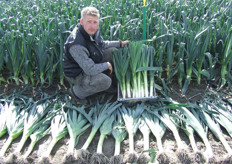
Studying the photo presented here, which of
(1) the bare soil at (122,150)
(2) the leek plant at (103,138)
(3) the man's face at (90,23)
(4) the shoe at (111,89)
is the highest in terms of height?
(3) the man's face at (90,23)

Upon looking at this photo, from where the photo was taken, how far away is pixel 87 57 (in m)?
2.29

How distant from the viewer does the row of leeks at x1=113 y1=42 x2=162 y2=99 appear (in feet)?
8.13

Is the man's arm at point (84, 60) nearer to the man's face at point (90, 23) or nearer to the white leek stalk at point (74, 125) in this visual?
the man's face at point (90, 23)

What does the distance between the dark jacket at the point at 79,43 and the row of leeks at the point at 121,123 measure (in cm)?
35

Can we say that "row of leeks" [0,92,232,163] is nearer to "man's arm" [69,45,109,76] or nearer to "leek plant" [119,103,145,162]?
"leek plant" [119,103,145,162]

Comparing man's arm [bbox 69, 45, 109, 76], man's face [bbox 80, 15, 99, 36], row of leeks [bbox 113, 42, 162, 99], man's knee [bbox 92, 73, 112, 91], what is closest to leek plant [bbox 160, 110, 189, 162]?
row of leeks [bbox 113, 42, 162, 99]

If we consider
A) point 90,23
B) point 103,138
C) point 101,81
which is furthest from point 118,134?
point 90,23

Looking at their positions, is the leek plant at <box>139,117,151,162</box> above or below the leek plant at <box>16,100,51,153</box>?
below

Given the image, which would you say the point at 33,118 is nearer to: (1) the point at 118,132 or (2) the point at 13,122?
(2) the point at 13,122

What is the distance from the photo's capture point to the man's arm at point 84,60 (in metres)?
2.24

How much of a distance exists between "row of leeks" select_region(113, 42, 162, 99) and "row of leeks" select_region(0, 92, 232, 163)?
156mm

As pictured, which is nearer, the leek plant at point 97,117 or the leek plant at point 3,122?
the leek plant at point 97,117

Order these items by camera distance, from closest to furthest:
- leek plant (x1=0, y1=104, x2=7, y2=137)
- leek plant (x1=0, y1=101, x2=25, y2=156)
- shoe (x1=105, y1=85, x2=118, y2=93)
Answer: leek plant (x1=0, y1=101, x2=25, y2=156), leek plant (x1=0, y1=104, x2=7, y2=137), shoe (x1=105, y1=85, x2=118, y2=93)

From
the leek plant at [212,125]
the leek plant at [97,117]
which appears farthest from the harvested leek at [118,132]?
the leek plant at [212,125]
